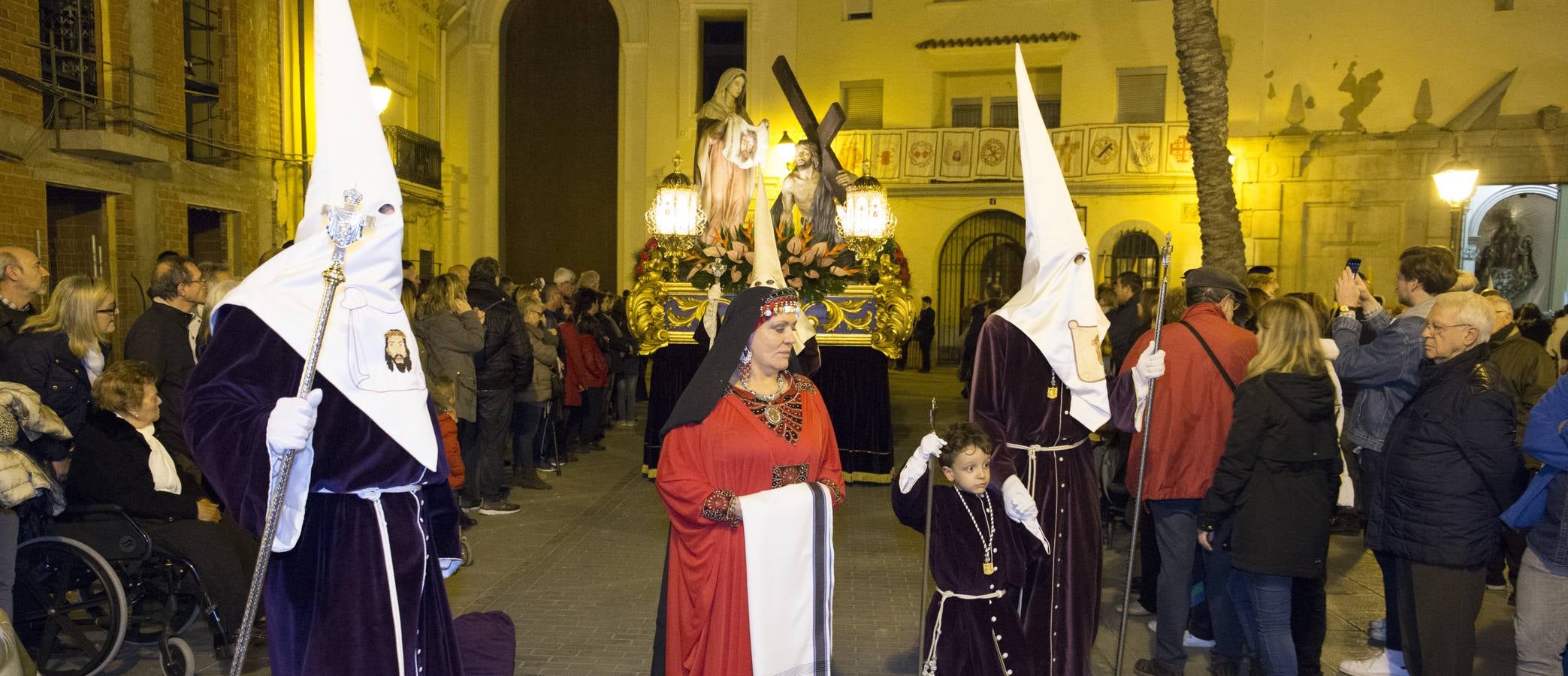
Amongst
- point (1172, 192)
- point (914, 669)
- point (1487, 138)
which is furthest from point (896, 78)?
point (914, 669)

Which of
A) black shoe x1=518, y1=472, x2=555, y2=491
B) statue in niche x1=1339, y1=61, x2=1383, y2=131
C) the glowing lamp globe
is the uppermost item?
statue in niche x1=1339, y1=61, x2=1383, y2=131

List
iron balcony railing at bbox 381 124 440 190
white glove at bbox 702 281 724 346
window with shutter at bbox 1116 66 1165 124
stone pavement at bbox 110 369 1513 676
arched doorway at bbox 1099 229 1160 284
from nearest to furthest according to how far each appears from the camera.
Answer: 1. stone pavement at bbox 110 369 1513 676
2. white glove at bbox 702 281 724 346
3. iron balcony railing at bbox 381 124 440 190
4. window with shutter at bbox 1116 66 1165 124
5. arched doorway at bbox 1099 229 1160 284

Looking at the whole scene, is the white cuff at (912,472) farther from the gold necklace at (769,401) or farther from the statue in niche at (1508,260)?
the statue in niche at (1508,260)

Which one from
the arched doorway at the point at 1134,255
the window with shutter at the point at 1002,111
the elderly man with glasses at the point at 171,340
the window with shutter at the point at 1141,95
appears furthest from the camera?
the window with shutter at the point at 1002,111

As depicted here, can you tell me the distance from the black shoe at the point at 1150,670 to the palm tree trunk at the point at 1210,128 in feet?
17.6

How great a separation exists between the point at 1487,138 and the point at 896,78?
10.7 meters

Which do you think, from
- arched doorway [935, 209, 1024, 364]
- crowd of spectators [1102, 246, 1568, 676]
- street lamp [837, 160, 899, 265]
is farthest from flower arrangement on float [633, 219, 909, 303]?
arched doorway [935, 209, 1024, 364]

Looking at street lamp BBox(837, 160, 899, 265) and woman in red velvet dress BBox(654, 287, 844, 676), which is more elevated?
street lamp BBox(837, 160, 899, 265)

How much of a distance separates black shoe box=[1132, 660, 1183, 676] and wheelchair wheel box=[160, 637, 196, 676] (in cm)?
457

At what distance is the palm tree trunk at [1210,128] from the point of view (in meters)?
9.73

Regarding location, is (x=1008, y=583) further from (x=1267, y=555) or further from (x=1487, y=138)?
(x=1487, y=138)

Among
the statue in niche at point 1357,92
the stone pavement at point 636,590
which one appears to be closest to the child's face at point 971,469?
the stone pavement at point 636,590

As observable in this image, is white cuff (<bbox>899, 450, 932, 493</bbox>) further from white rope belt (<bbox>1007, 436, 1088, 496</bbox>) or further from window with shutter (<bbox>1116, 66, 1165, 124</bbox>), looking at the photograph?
window with shutter (<bbox>1116, 66, 1165, 124</bbox>)

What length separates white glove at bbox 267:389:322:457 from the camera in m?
2.76
